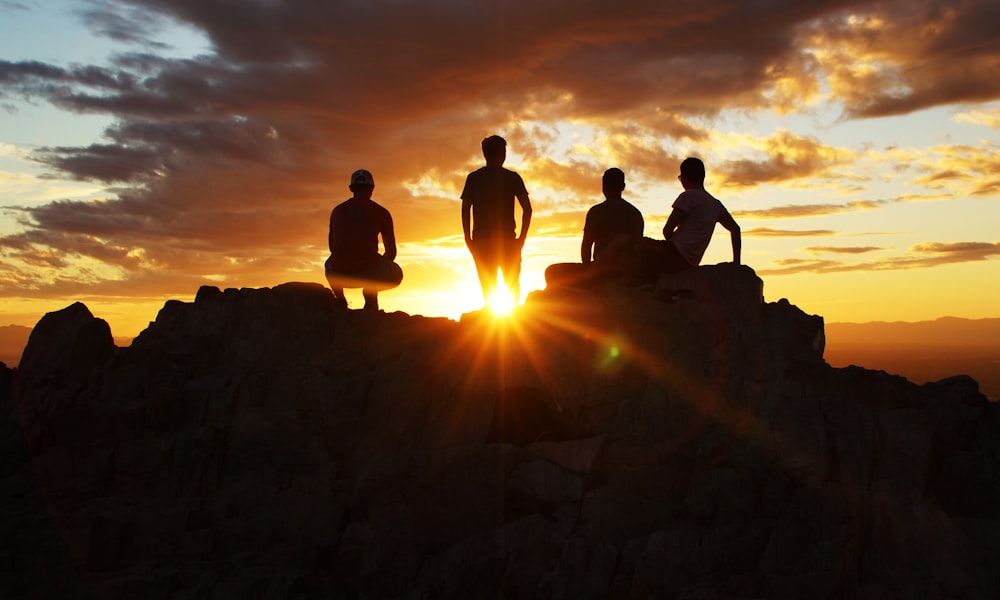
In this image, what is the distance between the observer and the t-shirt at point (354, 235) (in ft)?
51.1

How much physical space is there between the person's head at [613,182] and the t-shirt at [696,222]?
173cm

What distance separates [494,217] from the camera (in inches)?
588

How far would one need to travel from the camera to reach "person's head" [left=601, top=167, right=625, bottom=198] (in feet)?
48.4

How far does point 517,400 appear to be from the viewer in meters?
13.2

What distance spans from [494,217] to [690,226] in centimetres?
356

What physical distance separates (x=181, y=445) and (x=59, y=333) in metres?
3.48

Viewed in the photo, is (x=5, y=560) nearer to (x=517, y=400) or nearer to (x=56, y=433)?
(x=56, y=433)

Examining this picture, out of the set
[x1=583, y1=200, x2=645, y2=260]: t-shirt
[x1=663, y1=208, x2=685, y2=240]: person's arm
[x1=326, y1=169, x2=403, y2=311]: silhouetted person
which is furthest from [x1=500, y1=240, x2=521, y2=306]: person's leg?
[x1=663, y1=208, x2=685, y2=240]: person's arm

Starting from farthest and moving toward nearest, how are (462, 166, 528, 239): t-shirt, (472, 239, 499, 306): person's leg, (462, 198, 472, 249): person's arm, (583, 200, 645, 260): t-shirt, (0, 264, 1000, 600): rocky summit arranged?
1. (462, 198, 472, 249): person's arm
2. (472, 239, 499, 306): person's leg
3. (462, 166, 528, 239): t-shirt
4. (583, 200, 645, 260): t-shirt
5. (0, 264, 1000, 600): rocky summit

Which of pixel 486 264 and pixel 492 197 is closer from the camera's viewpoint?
pixel 492 197

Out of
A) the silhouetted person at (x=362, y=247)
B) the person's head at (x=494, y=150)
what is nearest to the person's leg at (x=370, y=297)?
the silhouetted person at (x=362, y=247)

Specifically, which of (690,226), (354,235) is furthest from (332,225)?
(690,226)

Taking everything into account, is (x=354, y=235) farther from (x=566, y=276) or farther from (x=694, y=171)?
(x=694, y=171)

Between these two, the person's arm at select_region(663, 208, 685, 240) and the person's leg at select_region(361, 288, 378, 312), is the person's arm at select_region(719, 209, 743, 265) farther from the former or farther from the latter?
→ the person's leg at select_region(361, 288, 378, 312)
